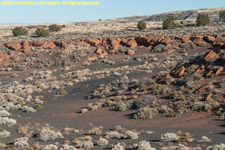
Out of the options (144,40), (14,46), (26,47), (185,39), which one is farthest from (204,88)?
(14,46)

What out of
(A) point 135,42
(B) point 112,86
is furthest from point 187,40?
(B) point 112,86

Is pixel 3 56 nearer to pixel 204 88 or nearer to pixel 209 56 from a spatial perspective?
pixel 209 56

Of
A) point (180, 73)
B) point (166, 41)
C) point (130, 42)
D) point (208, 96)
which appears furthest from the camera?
point (130, 42)

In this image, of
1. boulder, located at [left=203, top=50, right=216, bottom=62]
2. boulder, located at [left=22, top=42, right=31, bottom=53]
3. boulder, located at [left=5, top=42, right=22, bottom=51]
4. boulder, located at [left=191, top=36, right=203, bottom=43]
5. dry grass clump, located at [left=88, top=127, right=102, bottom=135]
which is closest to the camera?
dry grass clump, located at [left=88, top=127, right=102, bottom=135]

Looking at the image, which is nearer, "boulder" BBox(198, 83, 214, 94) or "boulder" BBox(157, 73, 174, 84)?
"boulder" BBox(198, 83, 214, 94)

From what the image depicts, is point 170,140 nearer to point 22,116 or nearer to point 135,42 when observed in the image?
point 22,116

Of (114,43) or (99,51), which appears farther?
(114,43)

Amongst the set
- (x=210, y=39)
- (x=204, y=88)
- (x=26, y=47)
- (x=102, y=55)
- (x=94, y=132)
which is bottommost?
(x=94, y=132)

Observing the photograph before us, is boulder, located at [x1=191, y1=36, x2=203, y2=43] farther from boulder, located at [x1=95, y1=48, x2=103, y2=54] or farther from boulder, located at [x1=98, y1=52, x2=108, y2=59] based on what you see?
boulder, located at [x1=95, y1=48, x2=103, y2=54]

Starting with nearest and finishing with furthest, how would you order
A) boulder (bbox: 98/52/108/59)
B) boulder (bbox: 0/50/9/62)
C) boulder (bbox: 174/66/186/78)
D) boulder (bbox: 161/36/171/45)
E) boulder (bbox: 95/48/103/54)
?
boulder (bbox: 174/66/186/78) < boulder (bbox: 98/52/108/59) < boulder (bbox: 161/36/171/45) < boulder (bbox: 0/50/9/62) < boulder (bbox: 95/48/103/54)

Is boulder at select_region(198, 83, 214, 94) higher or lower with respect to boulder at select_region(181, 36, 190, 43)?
lower

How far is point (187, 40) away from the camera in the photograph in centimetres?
4281

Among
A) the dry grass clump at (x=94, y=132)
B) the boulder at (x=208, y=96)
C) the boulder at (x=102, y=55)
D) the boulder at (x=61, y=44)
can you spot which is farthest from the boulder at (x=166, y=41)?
the dry grass clump at (x=94, y=132)

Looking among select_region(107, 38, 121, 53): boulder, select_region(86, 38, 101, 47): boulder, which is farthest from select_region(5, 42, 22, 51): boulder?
select_region(107, 38, 121, 53): boulder
